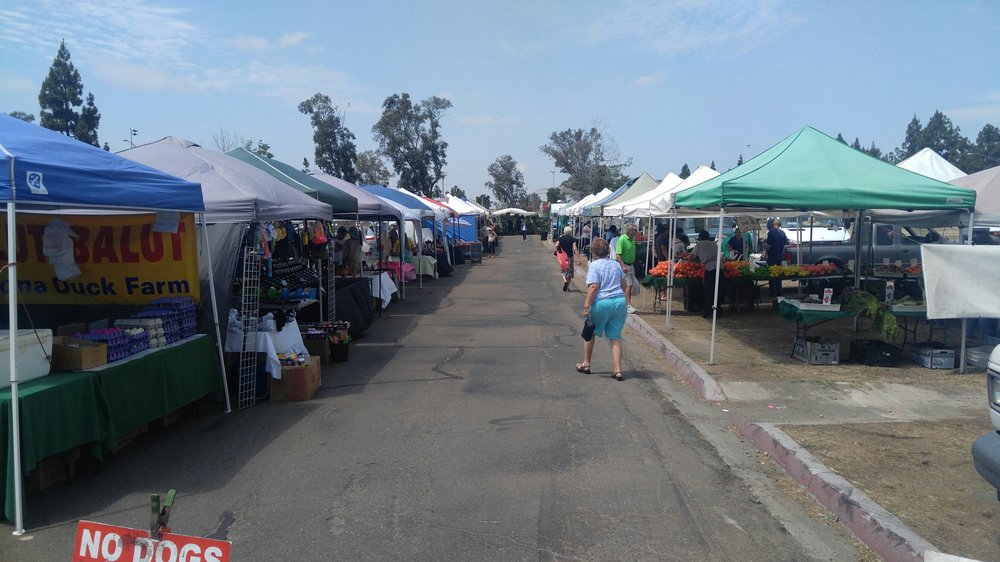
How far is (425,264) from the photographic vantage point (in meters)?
23.2

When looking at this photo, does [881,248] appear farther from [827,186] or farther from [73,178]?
[73,178]

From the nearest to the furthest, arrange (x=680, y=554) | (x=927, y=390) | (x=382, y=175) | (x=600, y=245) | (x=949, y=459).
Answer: (x=680, y=554), (x=949, y=459), (x=927, y=390), (x=600, y=245), (x=382, y=175)

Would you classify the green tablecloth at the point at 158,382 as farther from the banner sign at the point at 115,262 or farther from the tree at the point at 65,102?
the tree at the point at 65,102

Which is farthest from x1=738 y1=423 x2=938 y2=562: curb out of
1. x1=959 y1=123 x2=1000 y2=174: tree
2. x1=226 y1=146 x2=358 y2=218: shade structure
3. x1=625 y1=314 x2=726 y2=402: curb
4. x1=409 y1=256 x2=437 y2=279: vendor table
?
x1=959 y1=123 x2=1000 y2=174: tree

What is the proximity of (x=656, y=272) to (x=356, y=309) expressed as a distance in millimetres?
6317

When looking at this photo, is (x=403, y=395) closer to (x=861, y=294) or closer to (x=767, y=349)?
(x=767, y=349)

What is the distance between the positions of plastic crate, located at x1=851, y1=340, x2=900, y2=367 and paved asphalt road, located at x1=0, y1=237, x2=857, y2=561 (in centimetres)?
287

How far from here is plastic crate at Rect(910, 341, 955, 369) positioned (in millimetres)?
9062

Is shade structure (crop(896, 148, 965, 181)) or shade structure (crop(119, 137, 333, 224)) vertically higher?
shade structure (crop(896, 148, 965, 181))

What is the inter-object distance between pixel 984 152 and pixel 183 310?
95079 millimetres

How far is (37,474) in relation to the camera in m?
5.13

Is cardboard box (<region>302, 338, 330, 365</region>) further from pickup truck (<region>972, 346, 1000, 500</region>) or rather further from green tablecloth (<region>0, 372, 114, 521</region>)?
pickup truck (<region>972, 346, 1000, 500</region>)

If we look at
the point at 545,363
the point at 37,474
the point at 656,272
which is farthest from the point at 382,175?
the point at 37,474

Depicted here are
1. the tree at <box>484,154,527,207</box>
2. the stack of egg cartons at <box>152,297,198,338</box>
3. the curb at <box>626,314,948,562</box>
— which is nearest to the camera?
the curb at <box>626,314,948,562</box>
